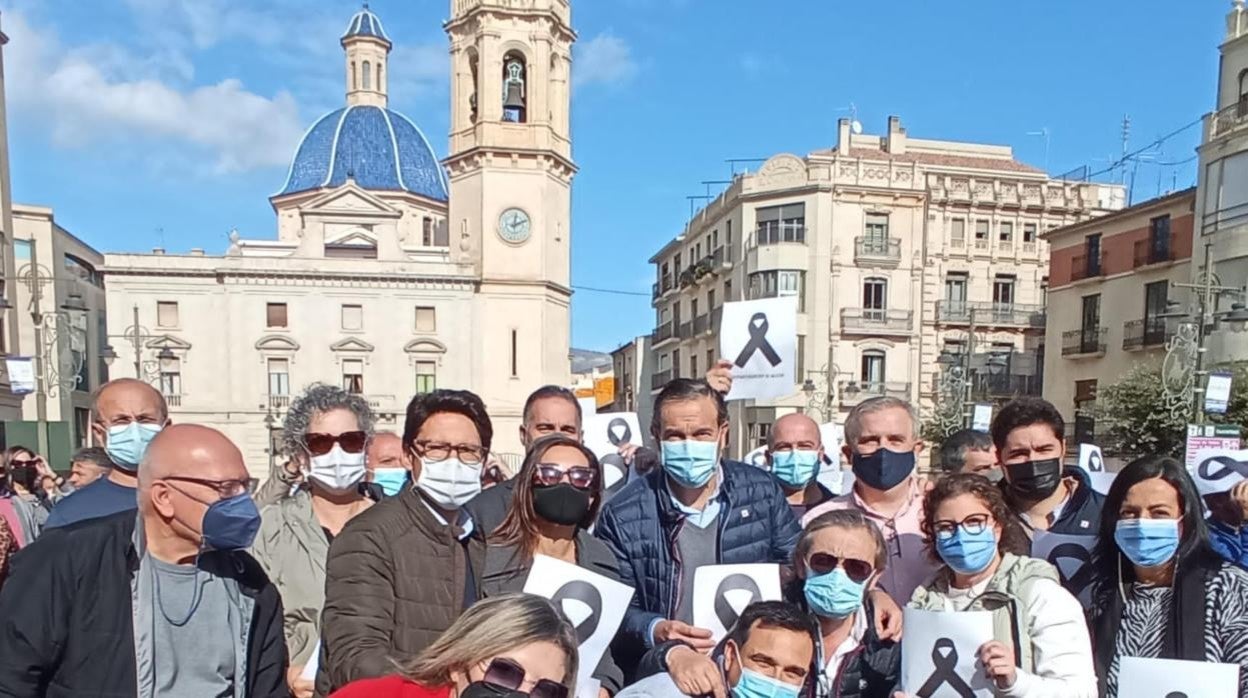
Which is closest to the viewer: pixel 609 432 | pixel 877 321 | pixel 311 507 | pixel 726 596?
pixel 726 596

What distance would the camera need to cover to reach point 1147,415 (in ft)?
65.3

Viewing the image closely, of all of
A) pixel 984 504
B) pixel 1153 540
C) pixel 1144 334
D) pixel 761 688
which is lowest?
pixel 761 688

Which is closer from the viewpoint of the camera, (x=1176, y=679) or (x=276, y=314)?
(x=1176, y=679)

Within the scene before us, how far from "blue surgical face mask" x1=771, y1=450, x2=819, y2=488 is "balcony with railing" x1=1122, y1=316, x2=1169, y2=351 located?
24285 mm

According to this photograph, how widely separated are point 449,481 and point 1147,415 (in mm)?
22243

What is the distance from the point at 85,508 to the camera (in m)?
3.39

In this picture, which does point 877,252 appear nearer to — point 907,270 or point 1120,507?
point 907,270

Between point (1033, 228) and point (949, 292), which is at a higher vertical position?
point (1033, 228)

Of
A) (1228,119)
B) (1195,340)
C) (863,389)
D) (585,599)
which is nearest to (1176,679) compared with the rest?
(585,599)

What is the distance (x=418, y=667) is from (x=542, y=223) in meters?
34.0

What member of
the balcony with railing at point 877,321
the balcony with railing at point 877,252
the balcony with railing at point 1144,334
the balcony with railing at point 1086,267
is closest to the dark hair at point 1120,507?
the balcony with railing at point 1144,334

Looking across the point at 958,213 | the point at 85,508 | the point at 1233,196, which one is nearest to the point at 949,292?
the point at 958,213

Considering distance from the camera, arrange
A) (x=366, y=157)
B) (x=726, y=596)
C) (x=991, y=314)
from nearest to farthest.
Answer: (x=726, y=596), (x=991, y=314), (x=366, y=157)

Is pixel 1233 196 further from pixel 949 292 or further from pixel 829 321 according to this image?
pixel 829 321
